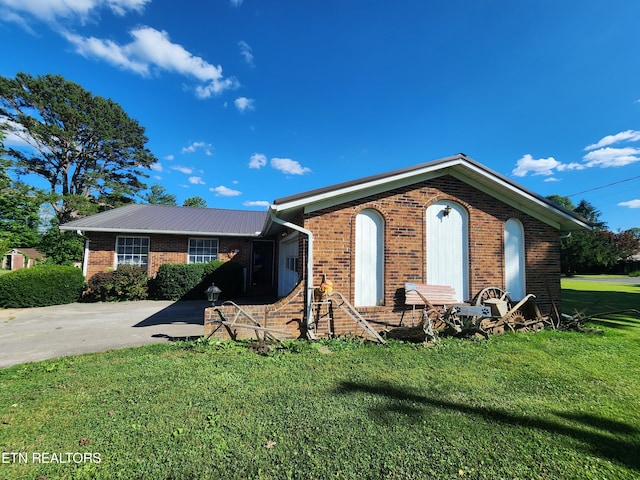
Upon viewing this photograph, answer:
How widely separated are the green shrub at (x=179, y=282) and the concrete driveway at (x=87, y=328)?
4.12ft

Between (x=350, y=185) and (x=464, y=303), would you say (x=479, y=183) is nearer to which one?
(x=464, y=303)

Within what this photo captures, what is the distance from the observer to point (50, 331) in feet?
23.1

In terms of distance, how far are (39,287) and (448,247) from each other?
45.2ft

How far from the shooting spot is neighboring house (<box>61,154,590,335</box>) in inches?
250

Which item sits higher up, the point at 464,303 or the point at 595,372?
the point at 464,303

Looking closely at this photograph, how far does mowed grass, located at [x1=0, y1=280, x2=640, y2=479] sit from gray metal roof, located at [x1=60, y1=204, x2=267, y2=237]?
9062mm

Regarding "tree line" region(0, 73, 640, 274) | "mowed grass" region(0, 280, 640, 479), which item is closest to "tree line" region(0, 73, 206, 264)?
"tree line" region(0, 73, 640, 274)

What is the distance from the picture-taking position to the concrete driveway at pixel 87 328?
5738 millimetres

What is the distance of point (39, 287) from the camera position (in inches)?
407

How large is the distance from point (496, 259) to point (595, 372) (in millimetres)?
3253

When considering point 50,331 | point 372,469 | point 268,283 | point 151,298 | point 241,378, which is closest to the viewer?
point 372,469

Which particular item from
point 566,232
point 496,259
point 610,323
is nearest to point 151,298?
point 496,259

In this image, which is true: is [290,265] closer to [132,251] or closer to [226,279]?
[226,279]

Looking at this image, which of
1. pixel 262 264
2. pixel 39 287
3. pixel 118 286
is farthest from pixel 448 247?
pixel 39 287
